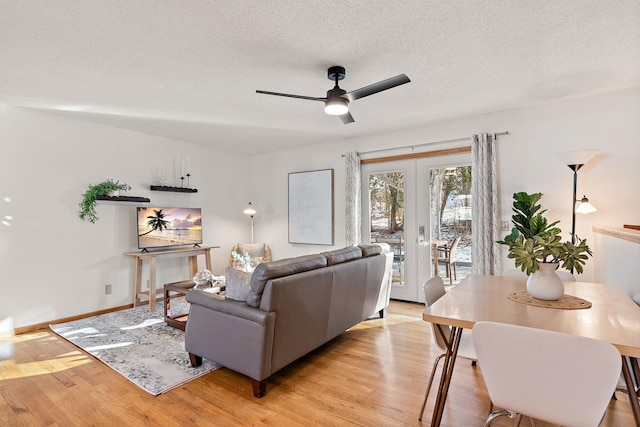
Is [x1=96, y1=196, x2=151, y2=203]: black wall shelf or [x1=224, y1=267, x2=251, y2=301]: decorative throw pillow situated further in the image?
[x1=96, y1=196, x2=151, y2=203]: black wall shelf

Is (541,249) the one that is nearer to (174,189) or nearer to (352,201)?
(352,201)

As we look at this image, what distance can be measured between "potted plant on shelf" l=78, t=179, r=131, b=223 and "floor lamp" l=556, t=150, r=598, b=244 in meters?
5.27

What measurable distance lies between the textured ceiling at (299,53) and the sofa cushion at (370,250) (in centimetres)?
163

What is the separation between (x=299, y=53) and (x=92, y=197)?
339cm

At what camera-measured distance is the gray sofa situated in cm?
224

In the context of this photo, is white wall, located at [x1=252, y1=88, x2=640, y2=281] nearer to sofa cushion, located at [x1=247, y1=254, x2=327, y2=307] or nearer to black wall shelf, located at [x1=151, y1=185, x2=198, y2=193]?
sofa cushion, located at [x1=247, y1=254, x2=327, y2=307]

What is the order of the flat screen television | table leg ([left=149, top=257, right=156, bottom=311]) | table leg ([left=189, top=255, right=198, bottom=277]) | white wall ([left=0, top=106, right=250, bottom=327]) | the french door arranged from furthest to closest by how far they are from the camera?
table leg ([left=189, top=255, right=198, bottom=277]) < the flat screen television < the french door < table leg ([left=149, top=257, right=156, bottom=311]) < white wall ([left=0, top=106, right=250, bottom=327])

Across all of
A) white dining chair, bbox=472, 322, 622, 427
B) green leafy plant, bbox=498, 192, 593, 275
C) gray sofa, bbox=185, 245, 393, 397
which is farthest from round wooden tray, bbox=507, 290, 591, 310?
gray sofa, bbox=185, 245, 393, 397

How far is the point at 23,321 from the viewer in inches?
145

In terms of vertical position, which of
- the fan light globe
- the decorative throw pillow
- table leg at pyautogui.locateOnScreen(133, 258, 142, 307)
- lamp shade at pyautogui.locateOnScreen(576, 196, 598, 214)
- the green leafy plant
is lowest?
table leg at pyautogui.locateOnScreen(133, 258, 142, 307)

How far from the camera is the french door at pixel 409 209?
4.52 m

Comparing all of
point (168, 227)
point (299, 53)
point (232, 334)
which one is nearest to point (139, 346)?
point (232, 334)

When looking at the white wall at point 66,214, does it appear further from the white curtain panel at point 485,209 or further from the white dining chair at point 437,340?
the white curtain panel at point 485,209

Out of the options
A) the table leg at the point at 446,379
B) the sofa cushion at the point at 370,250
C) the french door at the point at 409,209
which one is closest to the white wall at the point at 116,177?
the french door at the point at 409,209
